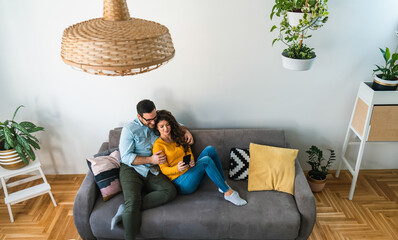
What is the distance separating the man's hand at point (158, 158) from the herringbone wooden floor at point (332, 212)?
971 millimetres

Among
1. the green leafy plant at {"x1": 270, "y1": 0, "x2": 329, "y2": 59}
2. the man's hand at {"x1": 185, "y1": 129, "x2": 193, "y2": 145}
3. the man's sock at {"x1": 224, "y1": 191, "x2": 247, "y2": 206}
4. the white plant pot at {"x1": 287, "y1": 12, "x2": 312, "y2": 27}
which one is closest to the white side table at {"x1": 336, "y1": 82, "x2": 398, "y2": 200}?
the green leafy plant at {"x1": 270, "y1": 0, "x2": 329, "y2": 59}

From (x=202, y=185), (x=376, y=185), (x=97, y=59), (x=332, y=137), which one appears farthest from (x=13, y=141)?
(x=376, y=185)

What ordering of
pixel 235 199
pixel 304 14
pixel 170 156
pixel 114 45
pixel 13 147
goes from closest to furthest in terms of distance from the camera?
pixel 114 45 → pixel 304 14 → pixel 235 199 → pixel 170 156 → pixel 13 147

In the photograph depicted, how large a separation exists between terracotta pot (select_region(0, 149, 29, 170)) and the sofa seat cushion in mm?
925

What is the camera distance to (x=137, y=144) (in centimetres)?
268

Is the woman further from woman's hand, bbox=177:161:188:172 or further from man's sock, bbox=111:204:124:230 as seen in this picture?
man's sock, bbox=111:204:124:230

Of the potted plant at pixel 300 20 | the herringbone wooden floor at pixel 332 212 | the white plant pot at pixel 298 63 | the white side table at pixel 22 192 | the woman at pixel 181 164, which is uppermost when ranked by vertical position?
the potted plant at pixel 300 20

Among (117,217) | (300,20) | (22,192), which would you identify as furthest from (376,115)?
(22,192)

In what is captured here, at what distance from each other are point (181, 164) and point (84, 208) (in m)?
0.82

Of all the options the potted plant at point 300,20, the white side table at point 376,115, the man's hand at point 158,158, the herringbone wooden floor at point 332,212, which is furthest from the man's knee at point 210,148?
the white side table at point 376,115

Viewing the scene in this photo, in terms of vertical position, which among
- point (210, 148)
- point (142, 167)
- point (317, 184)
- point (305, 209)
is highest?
point (210, 148)

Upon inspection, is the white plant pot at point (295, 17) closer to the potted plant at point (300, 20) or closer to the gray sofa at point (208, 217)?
the potted plant at point (300, 20)

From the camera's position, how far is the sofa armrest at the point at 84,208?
95.8 inches

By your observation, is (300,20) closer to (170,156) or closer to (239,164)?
(239,164)
